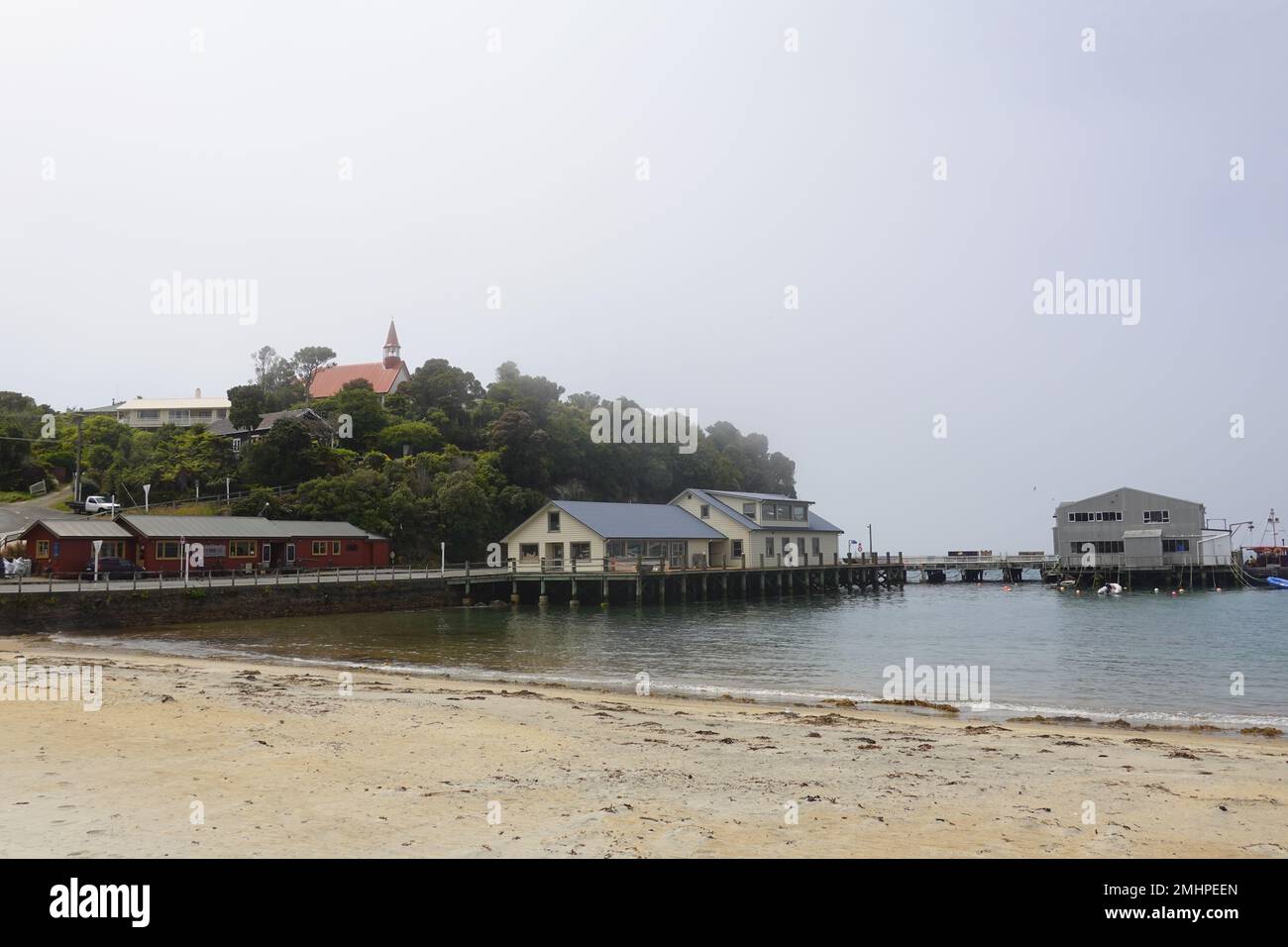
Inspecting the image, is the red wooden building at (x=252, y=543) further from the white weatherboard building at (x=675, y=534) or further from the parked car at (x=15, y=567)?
the white weatherboard building at (x=675, y=534)

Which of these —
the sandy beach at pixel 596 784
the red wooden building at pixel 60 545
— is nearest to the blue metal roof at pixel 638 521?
the red wooden building at pixel 60 545

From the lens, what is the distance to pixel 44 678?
19469 mm

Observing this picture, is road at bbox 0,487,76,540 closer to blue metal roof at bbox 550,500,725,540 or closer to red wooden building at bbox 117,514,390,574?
red wooden building at bbox 117,514,390,574

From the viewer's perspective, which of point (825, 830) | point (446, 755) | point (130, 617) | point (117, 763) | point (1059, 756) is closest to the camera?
point (825, 830)

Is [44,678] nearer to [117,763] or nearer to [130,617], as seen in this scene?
[117,763]

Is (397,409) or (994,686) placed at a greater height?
(397,409)

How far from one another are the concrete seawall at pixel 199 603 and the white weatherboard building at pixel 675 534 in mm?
8253

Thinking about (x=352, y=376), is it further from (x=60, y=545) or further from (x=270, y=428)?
(x=60, y=545)

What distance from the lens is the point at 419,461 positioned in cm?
7006

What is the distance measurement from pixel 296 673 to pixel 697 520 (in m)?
44.2

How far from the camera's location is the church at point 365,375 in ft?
328

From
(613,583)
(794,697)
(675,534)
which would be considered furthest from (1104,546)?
(794,697)
